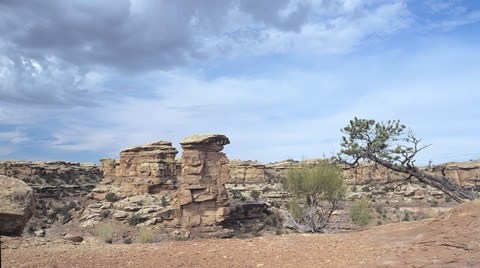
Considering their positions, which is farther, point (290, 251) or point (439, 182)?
point (439, 182)

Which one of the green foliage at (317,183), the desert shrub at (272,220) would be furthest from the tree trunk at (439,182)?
the desert shrub at (272,220)

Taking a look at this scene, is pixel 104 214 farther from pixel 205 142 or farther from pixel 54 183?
pixel 54 183

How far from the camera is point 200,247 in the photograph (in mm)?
9570

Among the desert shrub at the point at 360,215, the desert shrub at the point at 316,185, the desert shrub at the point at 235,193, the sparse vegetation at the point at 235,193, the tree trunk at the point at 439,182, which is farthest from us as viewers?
the sparse vegetation at the point at 235,193

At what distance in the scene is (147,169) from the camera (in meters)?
39.7

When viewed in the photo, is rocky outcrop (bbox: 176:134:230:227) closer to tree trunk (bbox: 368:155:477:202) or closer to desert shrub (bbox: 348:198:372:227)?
desert shrub (bbox: 348:198:372:227)

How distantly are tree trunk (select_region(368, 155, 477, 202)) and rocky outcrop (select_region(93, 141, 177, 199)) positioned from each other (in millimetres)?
26958

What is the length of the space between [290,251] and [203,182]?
18.8 meters

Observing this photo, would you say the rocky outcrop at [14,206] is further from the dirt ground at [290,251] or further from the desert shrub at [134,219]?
the desert shrub at [134,219]

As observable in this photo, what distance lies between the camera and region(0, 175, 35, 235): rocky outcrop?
Result: 31.6 ft

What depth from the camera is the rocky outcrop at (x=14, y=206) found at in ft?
31.6

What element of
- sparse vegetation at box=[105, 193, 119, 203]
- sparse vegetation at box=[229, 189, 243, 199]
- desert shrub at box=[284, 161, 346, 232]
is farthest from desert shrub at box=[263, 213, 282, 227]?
sparse vegetation at box=[105, 193, 119, 203]

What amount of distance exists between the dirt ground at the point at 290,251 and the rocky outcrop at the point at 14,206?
51 centimetres

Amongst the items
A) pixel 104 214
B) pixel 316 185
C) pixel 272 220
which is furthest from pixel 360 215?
pixel 104 214
